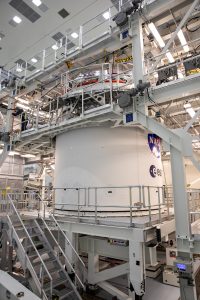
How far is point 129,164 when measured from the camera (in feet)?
26.4

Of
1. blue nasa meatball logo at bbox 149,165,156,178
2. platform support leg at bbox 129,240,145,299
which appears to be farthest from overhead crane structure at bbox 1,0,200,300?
blue nasa meatball logo at bbox 149,165,156,178

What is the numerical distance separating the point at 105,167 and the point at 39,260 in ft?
12.0

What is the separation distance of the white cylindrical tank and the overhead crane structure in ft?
3.27

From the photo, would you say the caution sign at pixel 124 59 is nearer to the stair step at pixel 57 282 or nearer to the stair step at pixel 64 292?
the stair step at pixel 57 282

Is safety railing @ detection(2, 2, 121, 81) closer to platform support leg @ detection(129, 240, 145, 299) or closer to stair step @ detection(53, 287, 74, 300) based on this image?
platform support leg @ detection(129, 240, 145, 299)

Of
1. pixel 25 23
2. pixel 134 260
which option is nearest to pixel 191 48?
pixel 134 260

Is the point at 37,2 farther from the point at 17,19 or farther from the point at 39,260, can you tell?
the point at 39,260

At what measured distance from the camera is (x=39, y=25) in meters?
12.6

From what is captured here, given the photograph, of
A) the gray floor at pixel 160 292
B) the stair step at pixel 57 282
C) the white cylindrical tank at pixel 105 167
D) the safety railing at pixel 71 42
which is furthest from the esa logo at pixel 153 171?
the safety railing at pixel 71 42

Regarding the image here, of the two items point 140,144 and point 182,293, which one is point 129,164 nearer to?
point 140,144

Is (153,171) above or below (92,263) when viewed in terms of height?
above

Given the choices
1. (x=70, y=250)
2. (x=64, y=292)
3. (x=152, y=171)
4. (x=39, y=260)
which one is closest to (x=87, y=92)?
(x=152, y=171)

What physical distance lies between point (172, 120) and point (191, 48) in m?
3.55

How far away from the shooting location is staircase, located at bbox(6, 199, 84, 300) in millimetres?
5551
